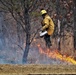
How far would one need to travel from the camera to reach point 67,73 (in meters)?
9.64

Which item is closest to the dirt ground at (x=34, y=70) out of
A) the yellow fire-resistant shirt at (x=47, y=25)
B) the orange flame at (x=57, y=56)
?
the yellow fire-resistant shirt at (x=47, y=25)

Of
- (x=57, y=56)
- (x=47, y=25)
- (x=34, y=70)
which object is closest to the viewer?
(x=34, y=70)

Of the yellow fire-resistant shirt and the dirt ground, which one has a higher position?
the yellow fire-resistant shirt

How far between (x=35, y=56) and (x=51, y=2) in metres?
3.13

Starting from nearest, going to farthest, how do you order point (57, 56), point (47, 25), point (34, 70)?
point (34, 70), point (47, 25), point (57, 56)

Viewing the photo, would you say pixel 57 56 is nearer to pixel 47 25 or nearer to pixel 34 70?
pixel 47 25

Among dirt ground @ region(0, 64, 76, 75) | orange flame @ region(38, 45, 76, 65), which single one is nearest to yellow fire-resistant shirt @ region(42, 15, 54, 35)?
orange flame @ region(38, 45, 76, 65)

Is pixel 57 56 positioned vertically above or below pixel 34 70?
below

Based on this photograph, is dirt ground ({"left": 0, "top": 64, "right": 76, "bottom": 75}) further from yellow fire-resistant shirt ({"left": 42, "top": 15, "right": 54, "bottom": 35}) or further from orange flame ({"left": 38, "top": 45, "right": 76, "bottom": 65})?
orange flame ({"left": 38, "top": 45, "right": 76, "bottom": 65})

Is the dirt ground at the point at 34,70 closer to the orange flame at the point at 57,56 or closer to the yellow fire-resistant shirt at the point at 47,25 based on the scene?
the yellow fire-resistant shirt at the point at 47,25

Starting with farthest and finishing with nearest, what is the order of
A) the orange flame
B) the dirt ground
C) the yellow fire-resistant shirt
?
1. the orange flame
2. the yellow fire-resistant shirt
3. the dirt ground

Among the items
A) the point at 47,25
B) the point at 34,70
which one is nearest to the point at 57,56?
the point at 47,25

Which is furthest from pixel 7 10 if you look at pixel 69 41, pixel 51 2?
pixel 69 41

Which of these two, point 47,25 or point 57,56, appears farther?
point 57,56
